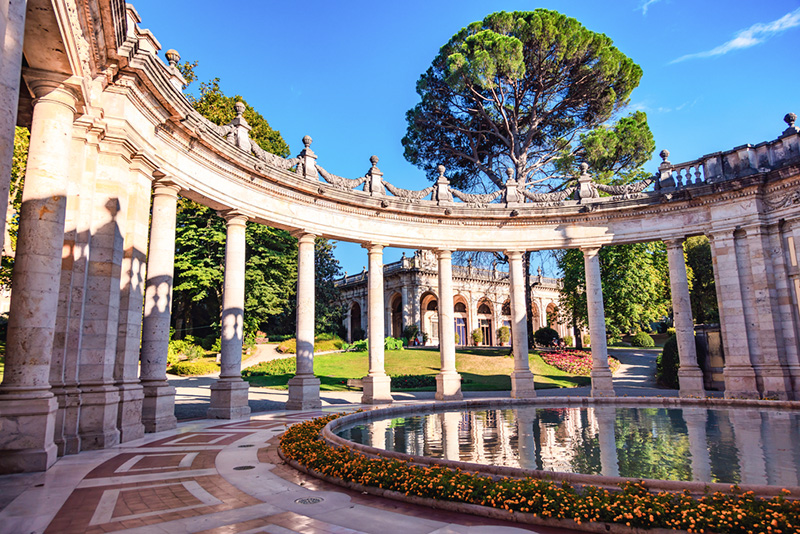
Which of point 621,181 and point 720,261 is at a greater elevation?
point 621,181

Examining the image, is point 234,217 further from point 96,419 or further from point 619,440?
point 619,440

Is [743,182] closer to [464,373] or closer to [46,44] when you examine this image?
[464,373]

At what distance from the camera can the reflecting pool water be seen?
29.3 ft

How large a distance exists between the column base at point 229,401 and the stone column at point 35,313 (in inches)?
349

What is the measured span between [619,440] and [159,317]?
48.3ft

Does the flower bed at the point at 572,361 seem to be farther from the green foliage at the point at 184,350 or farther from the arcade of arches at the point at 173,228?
the green foliage at the point at 184,350

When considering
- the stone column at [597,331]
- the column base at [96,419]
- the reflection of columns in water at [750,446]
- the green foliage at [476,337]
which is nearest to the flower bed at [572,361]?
the stone column at [597,331]

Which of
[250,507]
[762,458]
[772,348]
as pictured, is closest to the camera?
[250,507]

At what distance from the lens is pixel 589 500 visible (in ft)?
21.5

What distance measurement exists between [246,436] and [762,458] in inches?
508

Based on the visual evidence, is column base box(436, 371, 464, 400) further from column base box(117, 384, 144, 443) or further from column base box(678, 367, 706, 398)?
column base box(117, 384, 144, 443)

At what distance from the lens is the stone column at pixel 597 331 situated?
25016 millimetres

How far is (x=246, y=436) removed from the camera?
1447 centimetres

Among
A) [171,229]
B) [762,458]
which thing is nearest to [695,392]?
[762,458]
